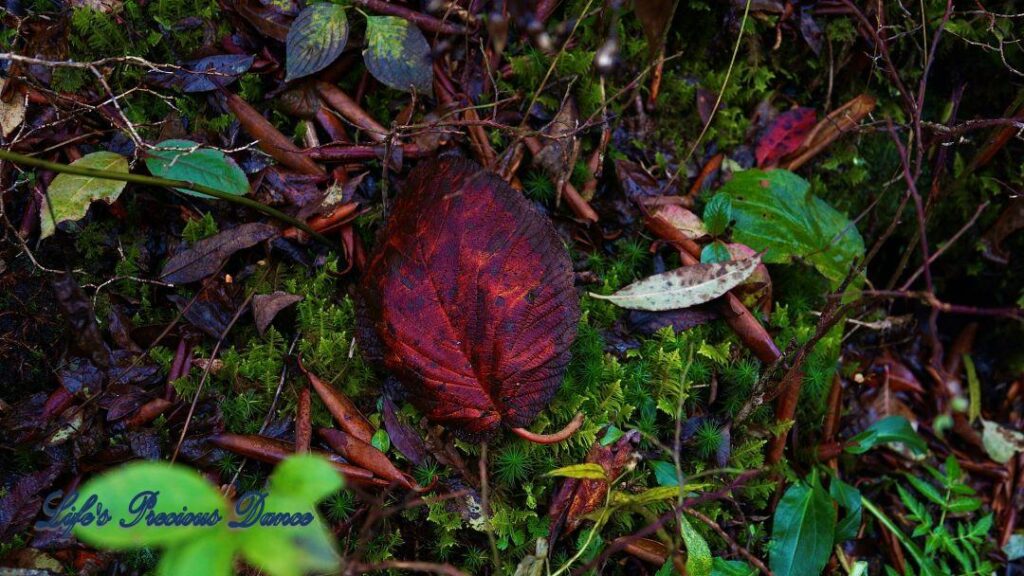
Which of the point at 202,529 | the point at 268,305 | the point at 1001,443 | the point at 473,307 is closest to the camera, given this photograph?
the point at 202,529

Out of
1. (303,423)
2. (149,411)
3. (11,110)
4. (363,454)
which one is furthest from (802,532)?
(11,110)

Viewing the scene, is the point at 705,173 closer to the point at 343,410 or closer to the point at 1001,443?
the point at 343,410

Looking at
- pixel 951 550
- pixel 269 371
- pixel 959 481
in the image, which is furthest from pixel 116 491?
pixel 959 481

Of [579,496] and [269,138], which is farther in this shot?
[269,138]

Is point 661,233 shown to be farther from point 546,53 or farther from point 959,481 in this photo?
point 959,481

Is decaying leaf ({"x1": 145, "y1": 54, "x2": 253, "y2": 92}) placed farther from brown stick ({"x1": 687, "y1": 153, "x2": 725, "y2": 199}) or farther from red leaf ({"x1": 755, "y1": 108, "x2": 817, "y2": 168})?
red leaf ({"x1": 755, "y1": 108, "x2": 817, "y2": 168})
